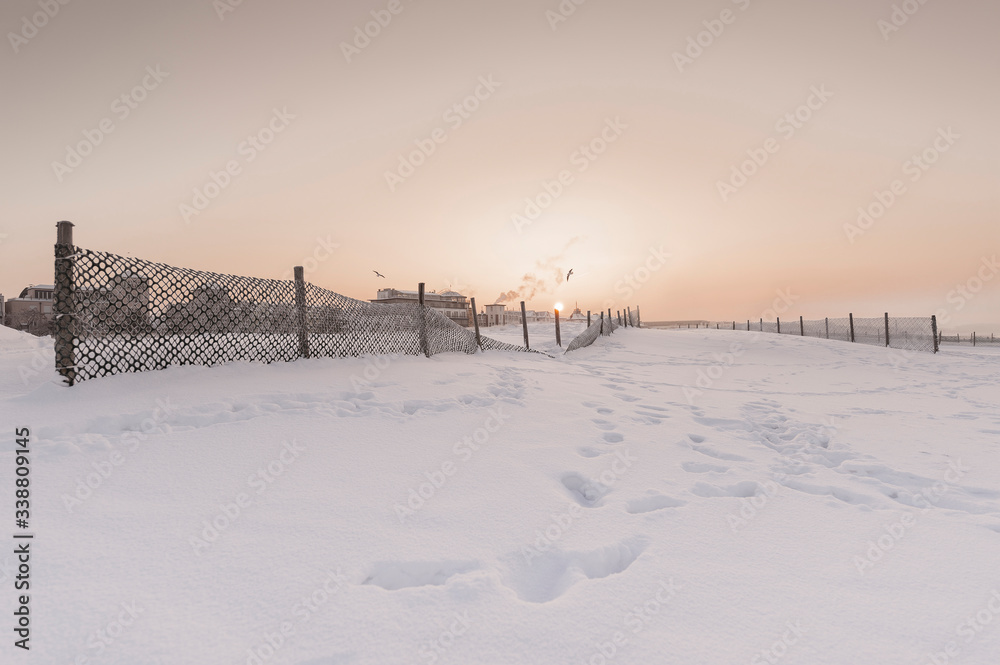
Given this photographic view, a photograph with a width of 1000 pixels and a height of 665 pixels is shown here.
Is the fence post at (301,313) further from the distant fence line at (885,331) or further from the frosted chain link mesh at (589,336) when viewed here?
the distant fence line at (885,331)

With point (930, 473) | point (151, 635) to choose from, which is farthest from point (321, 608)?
point (930, 473)

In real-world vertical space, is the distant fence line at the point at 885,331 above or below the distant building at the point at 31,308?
below

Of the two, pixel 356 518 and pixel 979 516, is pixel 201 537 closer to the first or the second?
pixel 356 518

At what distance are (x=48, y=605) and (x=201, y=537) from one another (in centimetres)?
46

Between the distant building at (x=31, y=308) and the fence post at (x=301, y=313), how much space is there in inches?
1536

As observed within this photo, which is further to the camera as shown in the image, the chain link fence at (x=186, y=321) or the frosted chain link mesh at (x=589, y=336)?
the frosted chain link mesh at (x=589, y=336)

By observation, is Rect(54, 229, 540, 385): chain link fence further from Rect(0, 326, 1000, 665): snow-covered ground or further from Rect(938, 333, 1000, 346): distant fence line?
Rect(938, 333, 1000, 346): distant fence line

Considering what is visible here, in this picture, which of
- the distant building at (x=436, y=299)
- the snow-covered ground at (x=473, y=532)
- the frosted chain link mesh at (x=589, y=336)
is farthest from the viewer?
the distant building at (x=436, y=299)

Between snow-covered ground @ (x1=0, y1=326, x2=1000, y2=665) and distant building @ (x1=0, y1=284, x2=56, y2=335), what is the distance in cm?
4091

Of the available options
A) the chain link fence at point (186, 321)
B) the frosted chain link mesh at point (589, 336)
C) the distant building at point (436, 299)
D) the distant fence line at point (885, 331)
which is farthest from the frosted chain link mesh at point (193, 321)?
the distant building at point (436, 299)

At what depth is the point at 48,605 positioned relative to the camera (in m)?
1.22

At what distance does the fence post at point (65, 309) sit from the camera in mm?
3244

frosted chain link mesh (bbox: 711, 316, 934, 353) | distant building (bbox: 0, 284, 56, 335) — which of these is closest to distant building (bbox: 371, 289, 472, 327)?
distant building (bbox: 0, 284, 56, 335)

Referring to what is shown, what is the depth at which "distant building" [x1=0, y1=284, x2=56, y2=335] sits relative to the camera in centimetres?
3156
